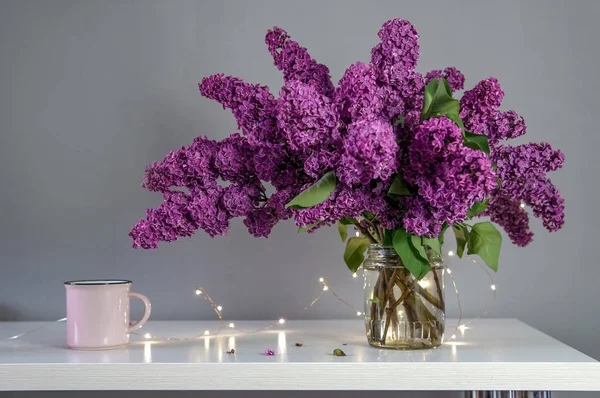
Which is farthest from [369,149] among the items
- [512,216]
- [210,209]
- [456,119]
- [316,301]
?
[316,301]

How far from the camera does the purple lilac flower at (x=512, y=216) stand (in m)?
1.05

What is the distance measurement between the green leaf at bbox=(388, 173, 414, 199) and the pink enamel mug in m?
0.46

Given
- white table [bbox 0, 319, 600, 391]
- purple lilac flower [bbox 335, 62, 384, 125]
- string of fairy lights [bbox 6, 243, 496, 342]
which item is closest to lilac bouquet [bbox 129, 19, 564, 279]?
purple lilac flower [bbox 335, 62, 384, 125]

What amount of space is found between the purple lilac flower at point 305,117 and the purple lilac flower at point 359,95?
0.02m

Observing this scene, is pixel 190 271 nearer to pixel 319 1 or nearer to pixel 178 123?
pixel 178 123

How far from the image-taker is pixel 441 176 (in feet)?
2.55

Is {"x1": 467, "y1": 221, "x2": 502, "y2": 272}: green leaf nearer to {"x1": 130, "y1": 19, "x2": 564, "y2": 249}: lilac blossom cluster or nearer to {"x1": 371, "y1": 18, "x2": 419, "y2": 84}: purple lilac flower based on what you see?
{"x1": 130, "y1": 19, "x2": 564, "y2": 249}: lilac blossom cluster

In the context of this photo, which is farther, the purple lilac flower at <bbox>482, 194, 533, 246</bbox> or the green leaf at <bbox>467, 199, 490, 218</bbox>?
the purple lilac flower at <bbox>482, 194, 533, 246</bbox>

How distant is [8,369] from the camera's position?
0.84 metres

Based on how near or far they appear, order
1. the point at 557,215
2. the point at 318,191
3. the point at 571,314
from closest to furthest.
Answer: the point at 318,191, the point at 557,215, the point at 571,314

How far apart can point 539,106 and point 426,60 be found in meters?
0.24

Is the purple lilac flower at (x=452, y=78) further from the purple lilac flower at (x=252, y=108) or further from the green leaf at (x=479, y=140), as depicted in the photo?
the purple lilac flower at (x=252, y=108)

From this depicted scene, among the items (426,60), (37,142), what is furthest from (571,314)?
(37,142)

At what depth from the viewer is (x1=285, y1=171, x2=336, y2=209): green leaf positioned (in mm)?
795
